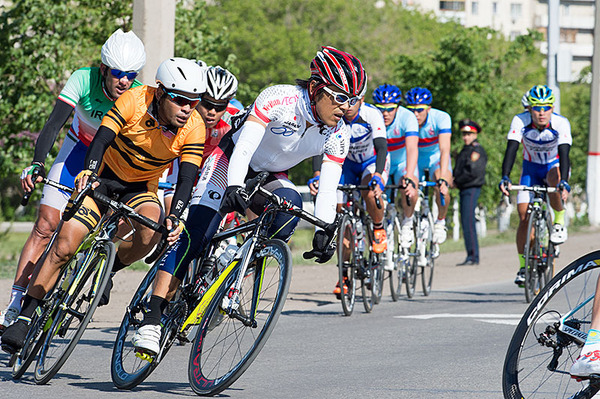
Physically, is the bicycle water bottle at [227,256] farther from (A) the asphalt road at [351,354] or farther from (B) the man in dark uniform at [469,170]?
(B) the man in dark uniform at [469,170]

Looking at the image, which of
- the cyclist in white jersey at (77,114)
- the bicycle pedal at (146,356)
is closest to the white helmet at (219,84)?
the cyclist in white jersey at (77,114)

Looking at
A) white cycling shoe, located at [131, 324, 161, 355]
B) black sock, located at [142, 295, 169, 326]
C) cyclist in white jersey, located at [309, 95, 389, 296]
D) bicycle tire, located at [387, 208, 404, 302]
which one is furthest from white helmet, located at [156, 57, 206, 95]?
bicycle tire, located at [387, 208, 404, 302]

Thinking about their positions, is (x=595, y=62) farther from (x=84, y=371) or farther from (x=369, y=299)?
(x=84, y=371)

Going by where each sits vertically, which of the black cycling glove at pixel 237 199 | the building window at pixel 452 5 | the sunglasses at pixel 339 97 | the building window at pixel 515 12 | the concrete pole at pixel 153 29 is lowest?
the black cycling glove at pixel 237 199

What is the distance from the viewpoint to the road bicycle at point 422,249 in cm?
1223

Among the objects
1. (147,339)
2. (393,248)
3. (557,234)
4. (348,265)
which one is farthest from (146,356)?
(557,234)

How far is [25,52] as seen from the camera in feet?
55.1

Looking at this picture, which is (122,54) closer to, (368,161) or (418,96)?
(368,161)

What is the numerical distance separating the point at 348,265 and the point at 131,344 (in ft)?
15.0

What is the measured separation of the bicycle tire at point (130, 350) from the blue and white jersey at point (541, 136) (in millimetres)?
6553

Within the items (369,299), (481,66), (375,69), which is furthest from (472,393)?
(375,69)

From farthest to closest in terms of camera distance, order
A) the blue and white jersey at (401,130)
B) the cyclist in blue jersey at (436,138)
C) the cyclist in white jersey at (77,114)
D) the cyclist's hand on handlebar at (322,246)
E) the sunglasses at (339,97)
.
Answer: the cyclist in blue jersey at (436,138) → the blue and white jersey at (401,130) → the cyclist in white jersey at (77,114) → the sunglasses at (339,97) → the cyclist's hand on handlebar at (322,246)

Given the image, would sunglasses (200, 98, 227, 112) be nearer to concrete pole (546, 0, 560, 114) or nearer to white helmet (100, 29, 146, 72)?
white helmet (100, 29, 146, 72)

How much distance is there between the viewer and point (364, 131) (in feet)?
36.6
